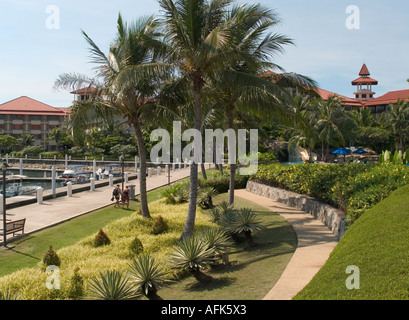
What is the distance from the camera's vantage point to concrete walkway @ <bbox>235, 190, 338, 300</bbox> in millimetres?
7680

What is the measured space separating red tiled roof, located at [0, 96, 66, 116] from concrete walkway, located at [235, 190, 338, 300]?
69.6 metres

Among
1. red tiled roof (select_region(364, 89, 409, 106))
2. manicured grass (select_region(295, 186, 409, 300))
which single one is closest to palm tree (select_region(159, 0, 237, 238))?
manicured grass (select_region(295, 186, 409, 300))

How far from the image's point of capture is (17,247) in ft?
46.2

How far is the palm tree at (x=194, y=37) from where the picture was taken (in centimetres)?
1178

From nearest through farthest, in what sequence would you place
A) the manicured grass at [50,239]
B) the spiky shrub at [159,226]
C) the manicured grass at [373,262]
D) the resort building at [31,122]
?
the manicured grass at [373,262] → the manicured grass at [50,239] → the spiky shrub at [159,226] → the resort building at [31,122]

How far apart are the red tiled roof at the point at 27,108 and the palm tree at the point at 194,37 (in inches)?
2736

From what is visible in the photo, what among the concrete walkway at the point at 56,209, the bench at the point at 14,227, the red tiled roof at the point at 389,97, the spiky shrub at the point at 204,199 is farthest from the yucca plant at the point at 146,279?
the red tiled roof at the point at 389,97

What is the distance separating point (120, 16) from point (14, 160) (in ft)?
181

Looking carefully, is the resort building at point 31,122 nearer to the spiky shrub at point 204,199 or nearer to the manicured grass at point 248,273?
the spiky shrub at point 204,199

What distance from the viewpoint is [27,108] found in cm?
7925

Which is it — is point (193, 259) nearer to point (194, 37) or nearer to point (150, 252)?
point (150, 252)

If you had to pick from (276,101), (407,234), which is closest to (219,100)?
(276,101)
